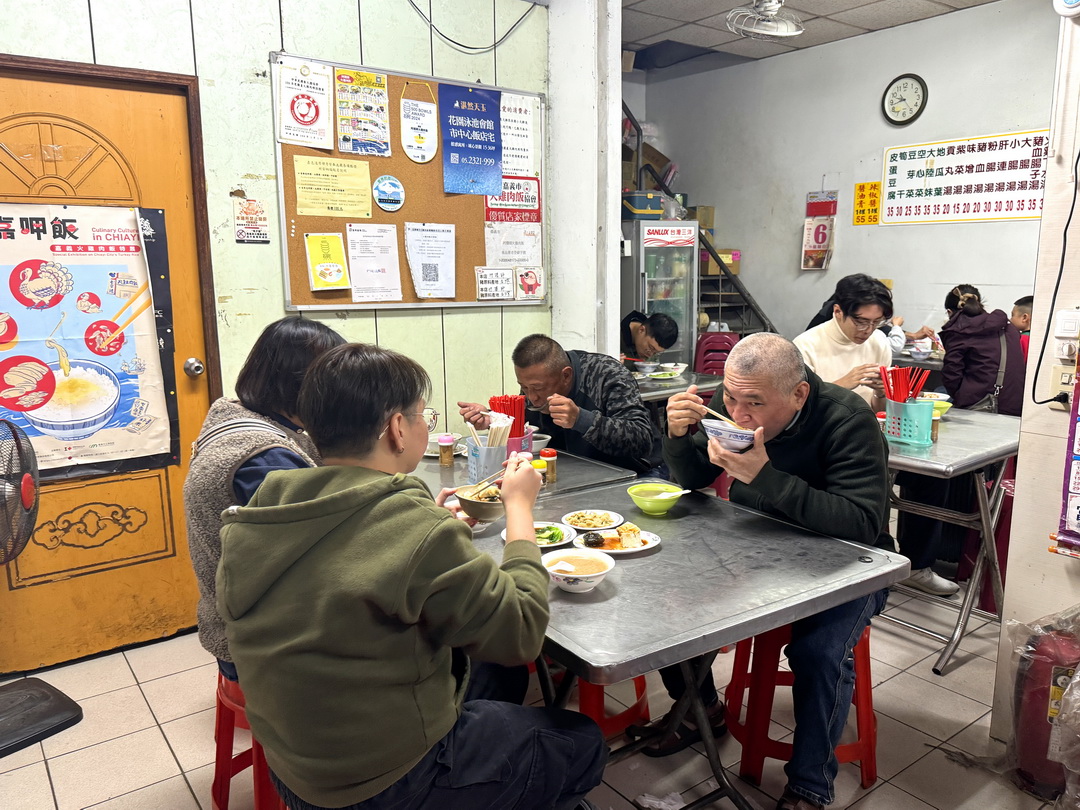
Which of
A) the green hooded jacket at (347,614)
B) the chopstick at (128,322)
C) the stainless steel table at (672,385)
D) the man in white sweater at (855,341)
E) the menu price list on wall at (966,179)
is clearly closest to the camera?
the green hooded jacket at (347,614)

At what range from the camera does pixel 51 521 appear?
9.88 ft

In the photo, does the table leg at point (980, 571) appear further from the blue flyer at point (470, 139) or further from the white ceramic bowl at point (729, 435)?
the blue flyer at point (470, 139)

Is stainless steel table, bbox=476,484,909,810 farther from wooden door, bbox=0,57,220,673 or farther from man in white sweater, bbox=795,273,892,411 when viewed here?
wooden door, bbox=0,57,220,673

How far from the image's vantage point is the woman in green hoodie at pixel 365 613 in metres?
1.22

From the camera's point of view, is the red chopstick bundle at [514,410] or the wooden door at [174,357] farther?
the wooden door at [174,357]

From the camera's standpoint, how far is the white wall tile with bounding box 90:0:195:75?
288 centimetres

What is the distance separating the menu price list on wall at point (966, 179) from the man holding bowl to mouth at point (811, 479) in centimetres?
423

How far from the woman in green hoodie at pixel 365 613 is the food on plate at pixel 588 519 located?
58 cm

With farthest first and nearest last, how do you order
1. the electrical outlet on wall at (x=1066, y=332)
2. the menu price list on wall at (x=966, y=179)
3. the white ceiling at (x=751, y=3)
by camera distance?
the white ceiling at (x=751, y=3), the menu price list on wall at (x=966, y=179), the electrical outlet on wall at (x=1066, y=332)

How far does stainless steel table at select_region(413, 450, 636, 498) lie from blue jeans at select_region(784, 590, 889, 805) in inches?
31.6

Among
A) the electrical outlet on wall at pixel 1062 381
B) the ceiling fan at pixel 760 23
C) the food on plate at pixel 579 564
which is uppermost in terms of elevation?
the ceiling fan at pixel 760 23

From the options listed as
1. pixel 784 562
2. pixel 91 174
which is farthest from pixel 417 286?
pixel 784 562

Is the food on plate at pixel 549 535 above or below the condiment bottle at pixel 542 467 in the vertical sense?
below

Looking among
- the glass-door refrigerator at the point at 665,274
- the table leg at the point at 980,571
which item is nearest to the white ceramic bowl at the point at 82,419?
the table leg at the point at 980,571
